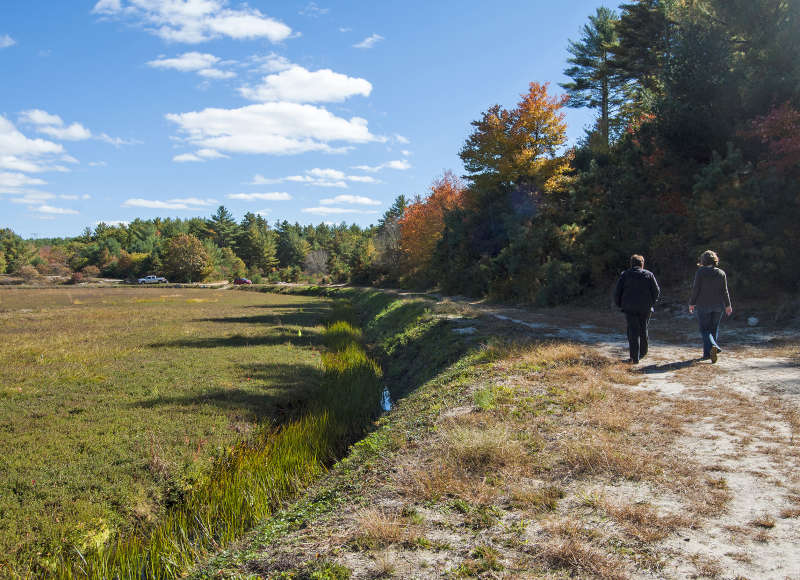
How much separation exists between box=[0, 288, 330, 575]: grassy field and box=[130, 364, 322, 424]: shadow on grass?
45 mm

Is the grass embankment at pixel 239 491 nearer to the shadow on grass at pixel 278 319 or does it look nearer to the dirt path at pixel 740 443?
the dirt path at pixel 740 443

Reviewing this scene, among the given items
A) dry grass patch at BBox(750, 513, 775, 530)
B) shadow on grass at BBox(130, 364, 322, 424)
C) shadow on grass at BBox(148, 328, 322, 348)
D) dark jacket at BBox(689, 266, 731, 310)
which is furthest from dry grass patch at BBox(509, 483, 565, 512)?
shadow on grass at BBox(148, 328, 322, 348)

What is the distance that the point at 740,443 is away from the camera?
5.10 m

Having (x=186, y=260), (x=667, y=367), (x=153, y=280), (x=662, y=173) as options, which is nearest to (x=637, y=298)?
(x=667, y=367)

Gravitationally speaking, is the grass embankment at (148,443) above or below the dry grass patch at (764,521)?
below

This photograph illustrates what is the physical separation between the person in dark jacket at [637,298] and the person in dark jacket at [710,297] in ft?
2.54

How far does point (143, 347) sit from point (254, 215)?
119 meters

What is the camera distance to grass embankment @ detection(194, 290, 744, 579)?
3527 millimetres

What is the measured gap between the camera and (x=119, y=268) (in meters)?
106

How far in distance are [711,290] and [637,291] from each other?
4.29ft

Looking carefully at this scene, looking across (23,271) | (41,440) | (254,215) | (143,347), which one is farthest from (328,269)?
(41,440)

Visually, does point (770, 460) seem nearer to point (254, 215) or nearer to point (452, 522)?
point (452, 522)

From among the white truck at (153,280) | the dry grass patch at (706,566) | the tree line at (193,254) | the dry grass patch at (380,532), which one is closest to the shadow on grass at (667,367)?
the dry grass patch at (706,566)

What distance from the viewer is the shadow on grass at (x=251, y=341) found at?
1852 cm
